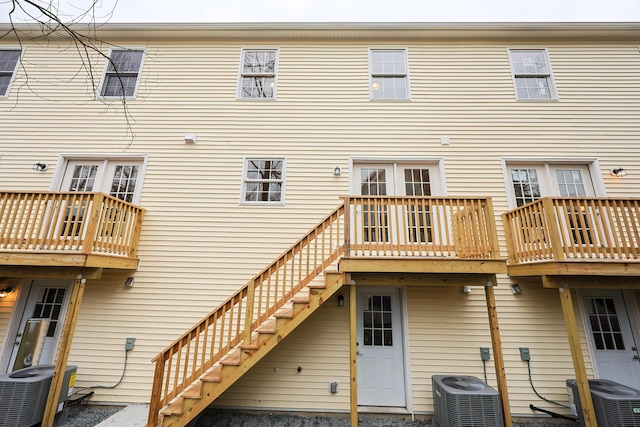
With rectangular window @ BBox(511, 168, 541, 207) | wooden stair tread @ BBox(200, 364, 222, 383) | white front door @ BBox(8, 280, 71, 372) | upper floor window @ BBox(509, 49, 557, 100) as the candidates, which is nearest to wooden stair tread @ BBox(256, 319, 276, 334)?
wooden stair tread @ BBox(200, 364, 222, 383)

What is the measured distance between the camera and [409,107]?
6.73 meters

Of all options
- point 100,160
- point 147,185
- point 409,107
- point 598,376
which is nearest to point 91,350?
point 147,185

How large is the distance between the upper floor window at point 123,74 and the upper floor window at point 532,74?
957 cm

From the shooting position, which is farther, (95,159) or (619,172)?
(95,159)

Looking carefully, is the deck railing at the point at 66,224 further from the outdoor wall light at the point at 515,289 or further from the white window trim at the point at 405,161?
the outdoor wall light at the point at 515,289

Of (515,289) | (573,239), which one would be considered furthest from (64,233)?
(573,239)

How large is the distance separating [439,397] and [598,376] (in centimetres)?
328

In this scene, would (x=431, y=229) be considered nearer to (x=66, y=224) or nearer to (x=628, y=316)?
(x=628, y=316)

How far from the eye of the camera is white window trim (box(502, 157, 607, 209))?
19.8 feet

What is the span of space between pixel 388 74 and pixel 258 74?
3.31m

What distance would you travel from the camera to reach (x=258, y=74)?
7137mm

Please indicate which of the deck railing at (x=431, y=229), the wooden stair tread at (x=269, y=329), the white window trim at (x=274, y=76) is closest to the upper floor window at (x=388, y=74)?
the white window trim at (x=274, y=76)

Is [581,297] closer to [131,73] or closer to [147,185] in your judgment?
[147,185]

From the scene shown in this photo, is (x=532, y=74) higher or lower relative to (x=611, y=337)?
higher
